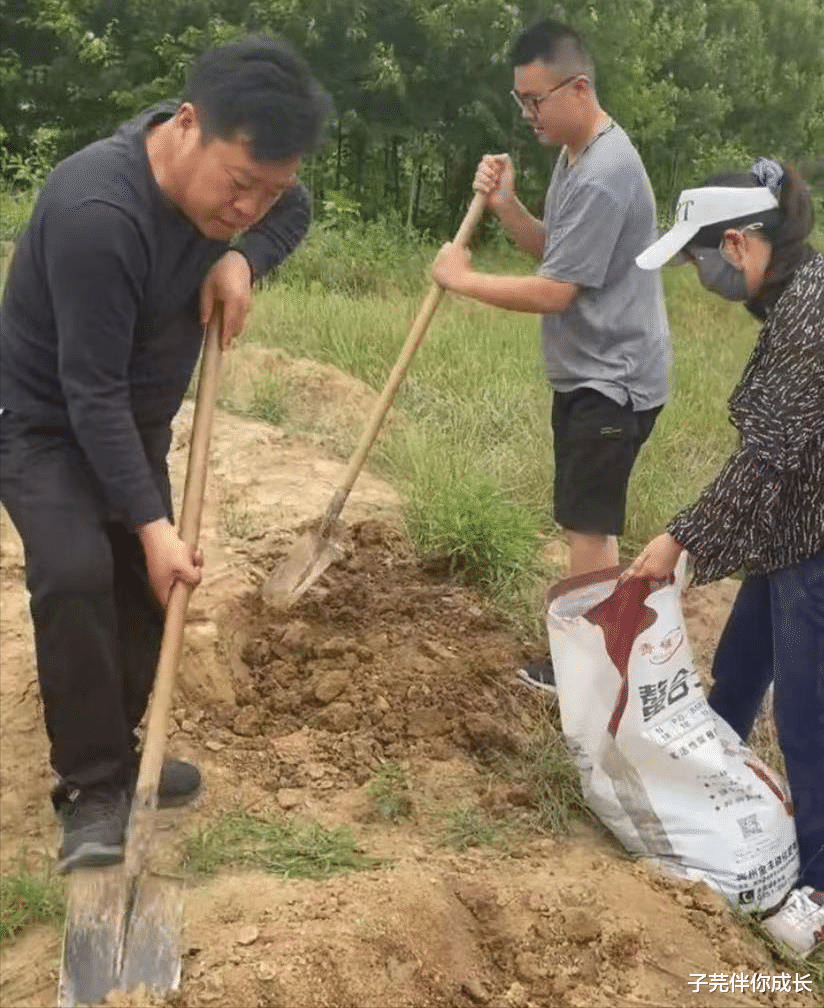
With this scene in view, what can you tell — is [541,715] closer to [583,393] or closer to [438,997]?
[583,393]

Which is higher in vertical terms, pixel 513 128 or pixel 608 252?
pixel 608 252

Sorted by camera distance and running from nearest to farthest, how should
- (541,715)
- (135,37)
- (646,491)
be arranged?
(541,715) < (646,491) < (135,37)

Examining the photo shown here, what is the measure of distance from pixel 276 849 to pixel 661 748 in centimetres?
89

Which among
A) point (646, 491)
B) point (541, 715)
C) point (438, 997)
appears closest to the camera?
point (438, 997)

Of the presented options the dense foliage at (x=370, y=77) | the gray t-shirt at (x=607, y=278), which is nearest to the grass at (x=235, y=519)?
the gray t-shirt at (x=607, y=278)

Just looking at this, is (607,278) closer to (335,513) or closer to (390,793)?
(335,513)

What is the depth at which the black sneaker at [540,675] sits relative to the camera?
3658 mm

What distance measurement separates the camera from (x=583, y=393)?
3328mm

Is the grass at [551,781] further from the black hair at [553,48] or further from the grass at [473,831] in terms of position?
the black hair at [553,48]

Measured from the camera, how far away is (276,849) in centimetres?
275

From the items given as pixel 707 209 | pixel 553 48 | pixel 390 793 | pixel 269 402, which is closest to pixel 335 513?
pixel 390 793

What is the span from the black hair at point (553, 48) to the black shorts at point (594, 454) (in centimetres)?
85

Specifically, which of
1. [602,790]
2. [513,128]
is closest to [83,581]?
[602,790]

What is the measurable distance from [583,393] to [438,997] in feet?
5.37
